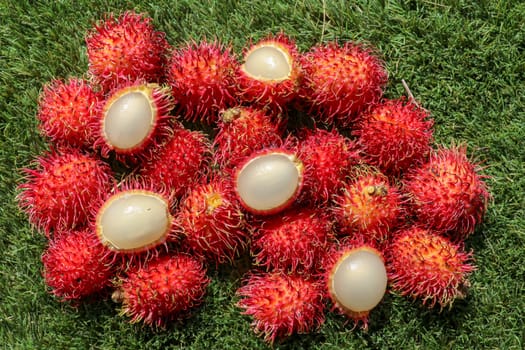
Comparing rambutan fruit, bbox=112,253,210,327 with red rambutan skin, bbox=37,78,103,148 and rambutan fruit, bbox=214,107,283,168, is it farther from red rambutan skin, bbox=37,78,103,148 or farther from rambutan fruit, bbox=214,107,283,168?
red rambutan skin, bbox=37,78,103,148

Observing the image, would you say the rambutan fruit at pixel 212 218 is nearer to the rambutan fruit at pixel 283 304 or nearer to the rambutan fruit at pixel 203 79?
the rambutan fruit at pixel 283 304

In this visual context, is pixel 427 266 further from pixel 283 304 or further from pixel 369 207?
pixel 283 304

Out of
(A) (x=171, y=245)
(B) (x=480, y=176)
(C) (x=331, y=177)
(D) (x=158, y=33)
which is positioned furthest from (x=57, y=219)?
(B) (x=480, y=176)

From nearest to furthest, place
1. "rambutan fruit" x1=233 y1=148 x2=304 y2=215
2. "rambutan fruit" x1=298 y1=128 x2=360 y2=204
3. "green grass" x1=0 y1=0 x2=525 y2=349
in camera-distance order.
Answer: "rambutan fruit" x1=233 y1=148 x2=304 y2=215, "rambutan fruit" x1=298 y1=128 x2=360 y2=204, "green grass" x1=0 y1=0 x2=525 y2=349

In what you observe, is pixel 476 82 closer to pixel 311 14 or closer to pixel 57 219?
pixel 311 14

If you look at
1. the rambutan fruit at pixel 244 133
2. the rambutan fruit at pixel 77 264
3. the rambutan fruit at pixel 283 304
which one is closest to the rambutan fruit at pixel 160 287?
the rambutan fruit at pixel 77 264

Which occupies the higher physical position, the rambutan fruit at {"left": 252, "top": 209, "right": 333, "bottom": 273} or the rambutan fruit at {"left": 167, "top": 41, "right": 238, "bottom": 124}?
the rambutan fruit at {"left": 167, "top": 41, "right": 238, "bottom": 124}

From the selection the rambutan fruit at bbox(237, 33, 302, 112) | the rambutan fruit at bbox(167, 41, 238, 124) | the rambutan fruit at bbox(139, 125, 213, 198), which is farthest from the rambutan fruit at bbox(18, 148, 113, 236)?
the rambutan fruit at bbox(237, 33, 302, 112)

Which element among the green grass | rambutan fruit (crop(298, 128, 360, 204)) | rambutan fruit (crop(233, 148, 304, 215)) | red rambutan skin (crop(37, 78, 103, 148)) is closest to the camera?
rambutan fruit (crop(233, 148, 304, 215))
